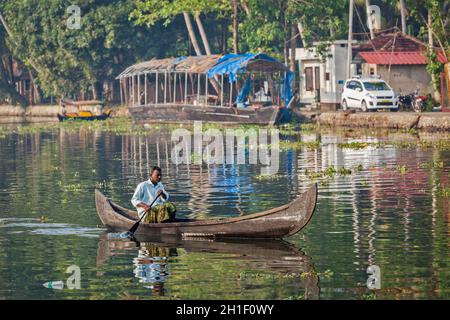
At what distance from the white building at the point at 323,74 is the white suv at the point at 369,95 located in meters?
4.22

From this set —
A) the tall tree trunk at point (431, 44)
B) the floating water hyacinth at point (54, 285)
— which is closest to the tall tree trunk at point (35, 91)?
the tall tree trunk at point (431, 44)

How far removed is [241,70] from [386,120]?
9.16m

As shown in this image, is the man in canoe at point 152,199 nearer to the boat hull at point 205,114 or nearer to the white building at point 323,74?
the boat hull at point 205,114

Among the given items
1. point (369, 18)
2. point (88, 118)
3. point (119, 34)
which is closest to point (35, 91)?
point (119, 34)

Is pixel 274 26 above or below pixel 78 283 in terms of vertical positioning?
above

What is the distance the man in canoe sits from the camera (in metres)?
22.9

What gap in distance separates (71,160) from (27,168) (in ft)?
9.98

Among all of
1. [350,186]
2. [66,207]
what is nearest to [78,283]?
[66,207]

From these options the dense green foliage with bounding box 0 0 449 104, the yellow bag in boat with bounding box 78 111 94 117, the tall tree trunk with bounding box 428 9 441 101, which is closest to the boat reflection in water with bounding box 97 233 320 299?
the tall tree trunk with bounding box 428 9 441 101

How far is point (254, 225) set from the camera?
22.0 metres

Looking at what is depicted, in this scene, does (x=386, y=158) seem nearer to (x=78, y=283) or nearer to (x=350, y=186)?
(x=350, y=186)

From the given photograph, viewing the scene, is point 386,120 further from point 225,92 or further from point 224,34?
point 224,34

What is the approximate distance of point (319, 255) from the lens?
2050 centimetres

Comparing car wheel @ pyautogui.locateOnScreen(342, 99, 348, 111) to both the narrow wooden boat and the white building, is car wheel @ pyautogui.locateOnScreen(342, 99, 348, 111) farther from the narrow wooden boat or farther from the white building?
the narrow wooden boat
